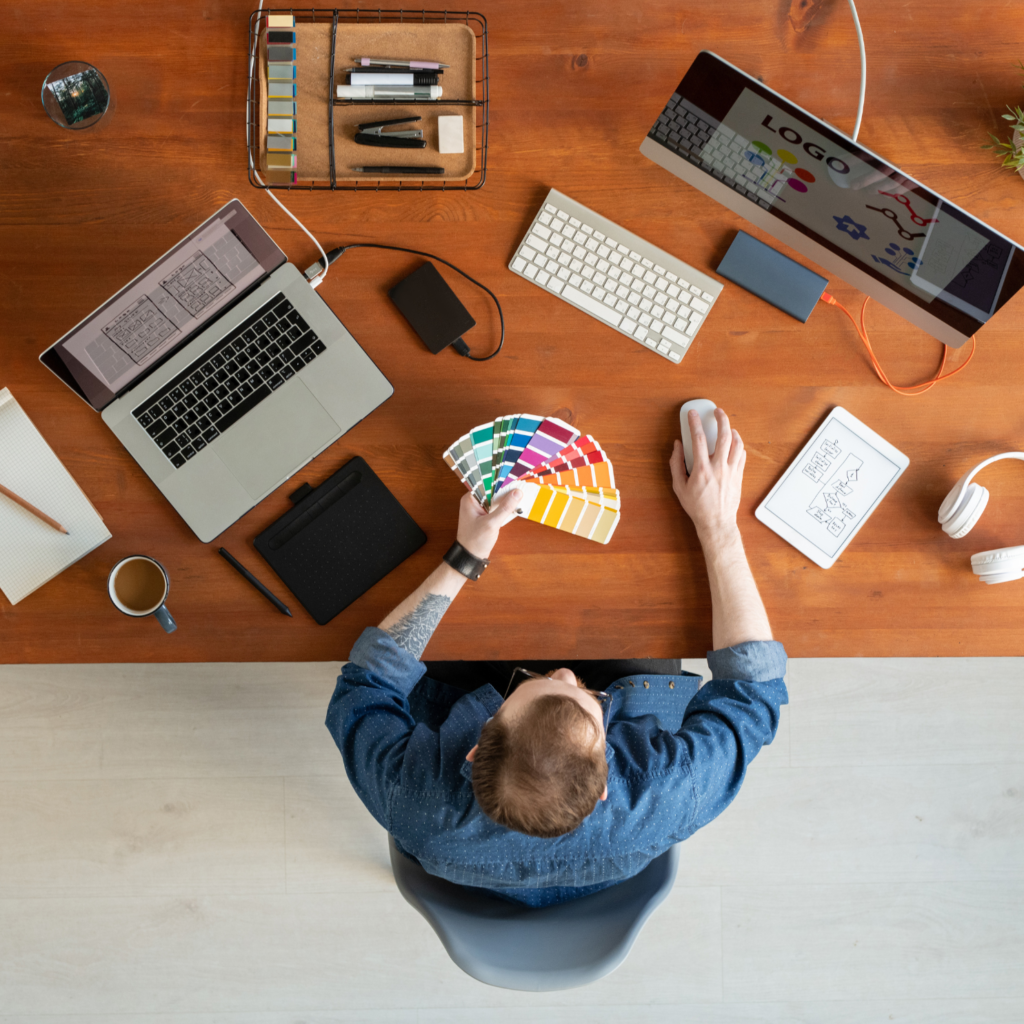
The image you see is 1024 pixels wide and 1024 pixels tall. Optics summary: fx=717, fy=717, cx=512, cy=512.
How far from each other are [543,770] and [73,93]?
4.24 feet

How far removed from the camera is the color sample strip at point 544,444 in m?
1.17

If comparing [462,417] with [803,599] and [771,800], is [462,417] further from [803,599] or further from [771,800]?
[771,800]

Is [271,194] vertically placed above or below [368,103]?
below

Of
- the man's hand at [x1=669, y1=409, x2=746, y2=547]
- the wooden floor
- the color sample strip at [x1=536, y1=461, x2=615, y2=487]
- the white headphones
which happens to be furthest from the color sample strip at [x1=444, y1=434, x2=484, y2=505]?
the wooden floor

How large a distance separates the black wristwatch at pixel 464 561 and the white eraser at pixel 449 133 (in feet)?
2.11

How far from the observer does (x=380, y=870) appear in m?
1.86

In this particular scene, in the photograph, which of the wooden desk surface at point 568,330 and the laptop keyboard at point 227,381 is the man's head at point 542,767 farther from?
the laptop keyboard at point 227,381

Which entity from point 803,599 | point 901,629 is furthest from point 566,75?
point 901,629

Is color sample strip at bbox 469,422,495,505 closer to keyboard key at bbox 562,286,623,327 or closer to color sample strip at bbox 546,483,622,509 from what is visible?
color sample strip at bbox 546,483,622,509

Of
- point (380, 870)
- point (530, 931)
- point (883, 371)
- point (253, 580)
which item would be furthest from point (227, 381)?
point (380, 870)

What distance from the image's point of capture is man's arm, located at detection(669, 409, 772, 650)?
116 cm

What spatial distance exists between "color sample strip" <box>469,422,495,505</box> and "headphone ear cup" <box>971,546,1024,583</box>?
0.81 metres

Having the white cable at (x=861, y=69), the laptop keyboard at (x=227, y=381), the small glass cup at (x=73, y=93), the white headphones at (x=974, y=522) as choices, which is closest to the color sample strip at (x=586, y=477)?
the laptop keyboard at (x=227, y=381)

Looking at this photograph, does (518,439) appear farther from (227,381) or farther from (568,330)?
(227,381)
